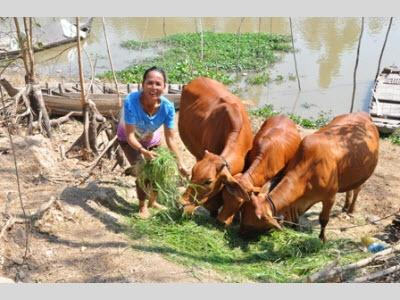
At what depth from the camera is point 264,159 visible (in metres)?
6.30

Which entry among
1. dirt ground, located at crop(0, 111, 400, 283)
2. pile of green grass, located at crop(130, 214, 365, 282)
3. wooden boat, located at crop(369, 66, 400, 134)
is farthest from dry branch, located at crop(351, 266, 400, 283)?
wooden boat, located at crop(369, 66, 400, 134)

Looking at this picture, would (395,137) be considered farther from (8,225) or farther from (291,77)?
(8,225)

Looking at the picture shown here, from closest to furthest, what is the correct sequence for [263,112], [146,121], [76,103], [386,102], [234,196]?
[146,121] < [234,196] < [76,103] < [263,112] < [386,102]

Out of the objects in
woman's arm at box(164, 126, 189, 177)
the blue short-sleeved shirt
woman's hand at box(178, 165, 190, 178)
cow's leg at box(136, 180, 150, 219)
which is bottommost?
cow's leg at box(136, 180, 150, 219)

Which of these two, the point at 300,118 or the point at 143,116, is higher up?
the point at 143,116

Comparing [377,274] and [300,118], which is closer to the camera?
[377,274]

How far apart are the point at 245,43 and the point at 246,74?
313 centimetres

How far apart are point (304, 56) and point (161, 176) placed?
1554cm

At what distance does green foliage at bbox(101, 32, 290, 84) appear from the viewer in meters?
16.4

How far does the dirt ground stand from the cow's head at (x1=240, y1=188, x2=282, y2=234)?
108 centimetres

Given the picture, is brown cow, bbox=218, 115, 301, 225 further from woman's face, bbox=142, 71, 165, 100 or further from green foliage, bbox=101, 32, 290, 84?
green foliage, bbox=101, 32, 290, 84

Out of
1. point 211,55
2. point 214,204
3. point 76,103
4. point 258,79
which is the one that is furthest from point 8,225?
point 211,55

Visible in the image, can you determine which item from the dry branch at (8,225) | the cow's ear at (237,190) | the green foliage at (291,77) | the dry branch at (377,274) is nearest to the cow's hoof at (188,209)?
the cow's ear at (237,190)

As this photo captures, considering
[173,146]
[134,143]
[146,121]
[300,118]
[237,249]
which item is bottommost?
[300,118]
